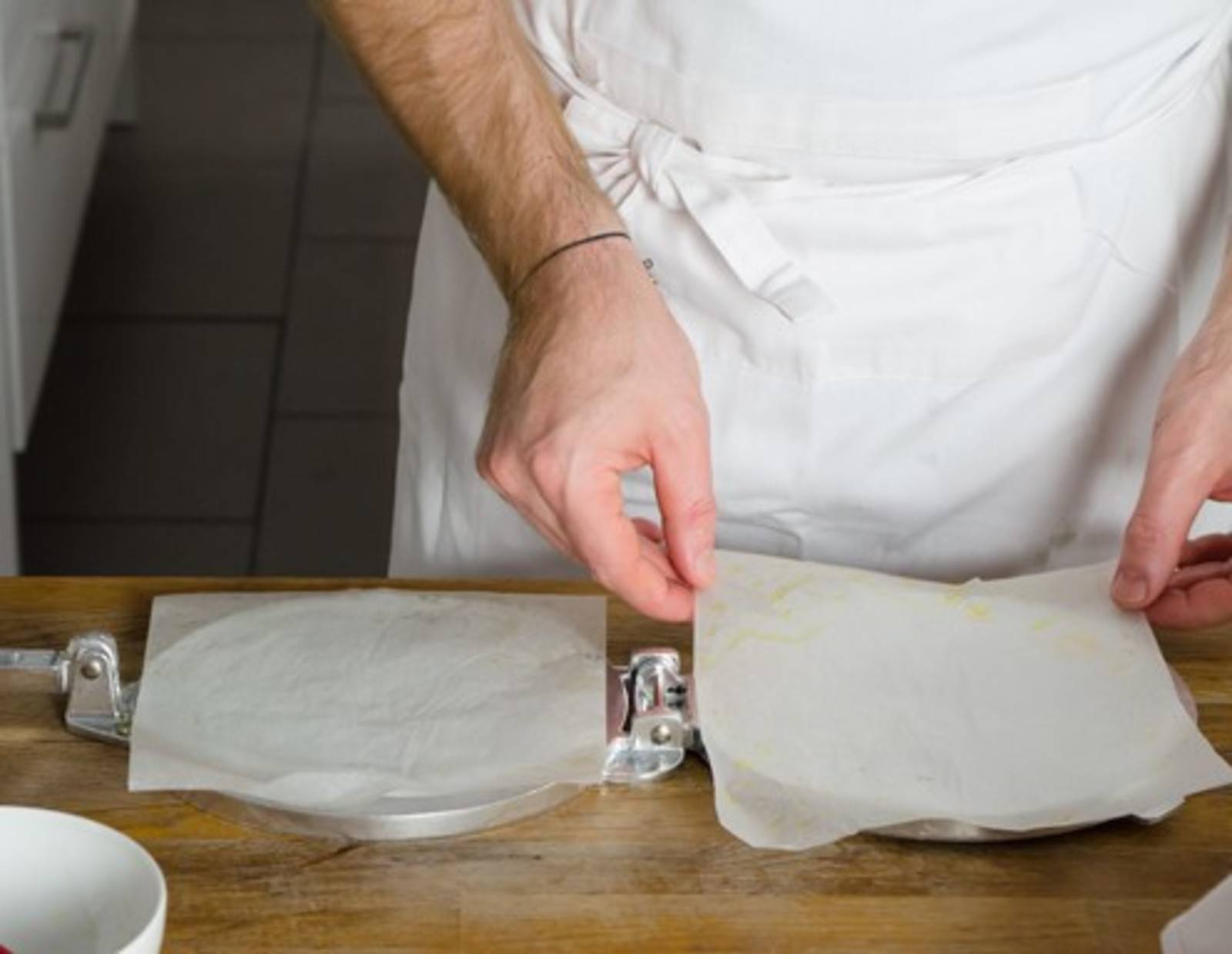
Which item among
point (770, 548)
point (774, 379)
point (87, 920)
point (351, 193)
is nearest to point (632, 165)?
point (774, 379)

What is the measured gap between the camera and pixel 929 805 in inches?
45.0

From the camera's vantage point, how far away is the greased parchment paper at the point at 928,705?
1.15 metres

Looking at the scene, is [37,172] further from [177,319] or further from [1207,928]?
[1207,928]

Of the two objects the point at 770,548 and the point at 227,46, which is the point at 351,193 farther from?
the point at 770,548

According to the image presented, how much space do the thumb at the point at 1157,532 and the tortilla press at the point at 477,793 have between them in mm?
51

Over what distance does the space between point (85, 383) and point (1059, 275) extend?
6.51 ft

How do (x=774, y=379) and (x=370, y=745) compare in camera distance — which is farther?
(x=774, y=379)

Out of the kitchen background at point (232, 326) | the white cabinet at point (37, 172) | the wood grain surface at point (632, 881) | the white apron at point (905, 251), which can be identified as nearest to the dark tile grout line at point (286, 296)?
the kitchen background at point (232, 326)

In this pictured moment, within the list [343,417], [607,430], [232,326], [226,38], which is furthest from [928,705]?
[226,38]

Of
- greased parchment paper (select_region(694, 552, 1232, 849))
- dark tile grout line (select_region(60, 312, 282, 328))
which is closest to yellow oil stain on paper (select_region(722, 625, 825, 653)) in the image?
greased parchment paper (select_region(694, 552, 1232, 849))

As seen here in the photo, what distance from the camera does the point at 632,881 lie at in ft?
3.68

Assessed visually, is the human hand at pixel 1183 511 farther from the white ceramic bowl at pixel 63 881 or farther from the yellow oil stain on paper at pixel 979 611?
the white ceramic bowl at pixel 63 881

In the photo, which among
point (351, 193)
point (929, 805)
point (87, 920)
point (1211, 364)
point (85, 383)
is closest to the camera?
point (87, 920)

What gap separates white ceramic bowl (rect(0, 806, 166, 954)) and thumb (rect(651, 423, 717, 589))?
0.33m
